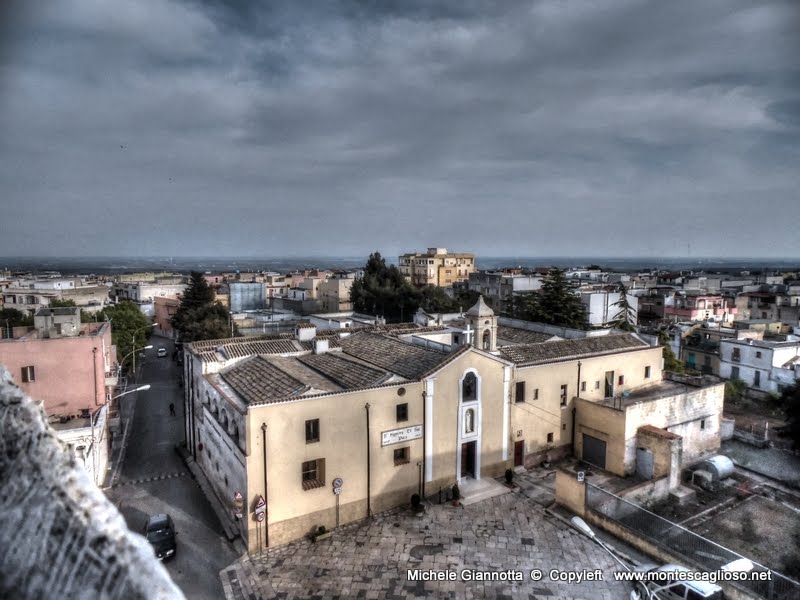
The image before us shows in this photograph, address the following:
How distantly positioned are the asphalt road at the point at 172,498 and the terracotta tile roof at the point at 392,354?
9.37m

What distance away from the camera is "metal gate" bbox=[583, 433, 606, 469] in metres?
25.2

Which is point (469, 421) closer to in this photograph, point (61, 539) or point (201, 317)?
point (61, 539)

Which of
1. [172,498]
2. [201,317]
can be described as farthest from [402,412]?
[201,317]

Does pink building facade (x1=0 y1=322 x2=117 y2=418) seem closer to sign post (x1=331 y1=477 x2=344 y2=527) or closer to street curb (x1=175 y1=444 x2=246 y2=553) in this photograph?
street curb (x1=175 y1=444 x2=246 y2=553)

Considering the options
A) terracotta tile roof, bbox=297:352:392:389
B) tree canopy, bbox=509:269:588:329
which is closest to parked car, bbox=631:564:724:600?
terracotta tile roof, bbox=297:352:392:389

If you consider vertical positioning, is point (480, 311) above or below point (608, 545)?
above

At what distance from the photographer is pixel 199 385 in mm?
23984

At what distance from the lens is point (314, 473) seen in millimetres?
19156

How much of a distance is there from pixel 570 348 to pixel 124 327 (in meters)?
38.0

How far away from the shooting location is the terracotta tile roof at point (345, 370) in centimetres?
2063

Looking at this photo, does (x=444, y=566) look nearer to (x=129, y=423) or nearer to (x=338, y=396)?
(x=338, y=396)

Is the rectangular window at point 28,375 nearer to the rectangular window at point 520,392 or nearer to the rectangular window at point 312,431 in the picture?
the rectangular window at point 312,431

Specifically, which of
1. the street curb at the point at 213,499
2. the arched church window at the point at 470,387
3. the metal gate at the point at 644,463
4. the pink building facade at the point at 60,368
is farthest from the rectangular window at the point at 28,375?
the metal gate at the point at 644,463

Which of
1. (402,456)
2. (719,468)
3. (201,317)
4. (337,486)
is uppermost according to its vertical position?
(201,317)
